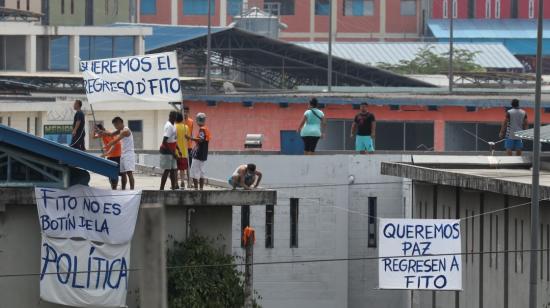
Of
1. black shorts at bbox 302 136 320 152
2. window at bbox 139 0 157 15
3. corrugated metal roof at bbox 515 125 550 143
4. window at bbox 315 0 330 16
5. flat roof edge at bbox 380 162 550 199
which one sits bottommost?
flat roof edge at bbox 380 162 550 199

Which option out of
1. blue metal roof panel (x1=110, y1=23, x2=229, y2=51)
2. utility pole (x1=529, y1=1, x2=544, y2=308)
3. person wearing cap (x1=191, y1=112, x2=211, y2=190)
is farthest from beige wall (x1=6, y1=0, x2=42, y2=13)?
person wearing cap (x1=191, y1=112, x2=211, y2=190)

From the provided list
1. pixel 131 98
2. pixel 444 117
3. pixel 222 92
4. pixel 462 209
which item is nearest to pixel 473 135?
pixel 444 117

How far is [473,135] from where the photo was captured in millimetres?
61156

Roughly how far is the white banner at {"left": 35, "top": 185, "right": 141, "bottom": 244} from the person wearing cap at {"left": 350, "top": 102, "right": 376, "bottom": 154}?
46.3ft

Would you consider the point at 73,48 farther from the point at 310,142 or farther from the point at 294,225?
the point at 310,142

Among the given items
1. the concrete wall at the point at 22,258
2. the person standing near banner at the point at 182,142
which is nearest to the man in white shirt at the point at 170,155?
the person standing near banner at the point at 182,142

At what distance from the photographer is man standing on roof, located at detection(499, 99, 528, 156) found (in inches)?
1581

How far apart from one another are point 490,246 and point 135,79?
35.6 feet

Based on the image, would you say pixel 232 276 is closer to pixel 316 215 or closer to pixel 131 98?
pixel 131 98

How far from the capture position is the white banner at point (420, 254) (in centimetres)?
3400

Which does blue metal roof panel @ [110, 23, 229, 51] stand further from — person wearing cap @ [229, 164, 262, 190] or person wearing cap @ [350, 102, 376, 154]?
person wearing cap @ [229, 164, 262, 190]

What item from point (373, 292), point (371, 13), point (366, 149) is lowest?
point (373, 292)

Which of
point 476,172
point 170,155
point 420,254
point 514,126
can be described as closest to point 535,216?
point 420,254

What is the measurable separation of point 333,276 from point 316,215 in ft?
4.68
